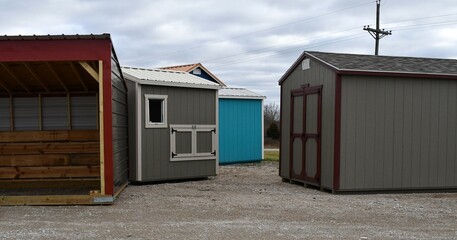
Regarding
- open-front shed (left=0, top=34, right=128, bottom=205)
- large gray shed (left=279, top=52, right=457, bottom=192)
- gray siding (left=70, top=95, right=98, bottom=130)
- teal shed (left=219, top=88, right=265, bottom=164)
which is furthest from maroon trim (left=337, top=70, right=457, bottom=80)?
teal shed (left=219, top=88, right=265, bottom=164)

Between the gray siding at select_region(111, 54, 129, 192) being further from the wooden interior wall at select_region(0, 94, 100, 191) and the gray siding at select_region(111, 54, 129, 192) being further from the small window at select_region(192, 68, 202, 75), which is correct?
the small window at select_region(192, 68, 202, 75)

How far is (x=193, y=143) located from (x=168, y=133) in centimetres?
72

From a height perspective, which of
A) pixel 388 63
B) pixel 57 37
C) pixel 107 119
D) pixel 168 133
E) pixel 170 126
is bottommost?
pixel 168 133

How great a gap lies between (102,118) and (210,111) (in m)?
4.29

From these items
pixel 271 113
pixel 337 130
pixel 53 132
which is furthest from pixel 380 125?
pixel 271 113

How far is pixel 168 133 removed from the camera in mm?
11039

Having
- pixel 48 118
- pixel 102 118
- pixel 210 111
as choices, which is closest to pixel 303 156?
pixel 210 111

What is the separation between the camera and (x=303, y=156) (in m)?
10.6

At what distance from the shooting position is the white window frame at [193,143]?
11086 millimetres

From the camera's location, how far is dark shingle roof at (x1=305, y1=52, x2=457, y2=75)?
9641 mm

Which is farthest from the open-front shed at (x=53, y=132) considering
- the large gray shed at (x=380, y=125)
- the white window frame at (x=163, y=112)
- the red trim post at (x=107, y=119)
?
the large gray shed at (x=380, y=125)

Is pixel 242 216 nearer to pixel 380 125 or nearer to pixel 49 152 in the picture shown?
pixel 380 125

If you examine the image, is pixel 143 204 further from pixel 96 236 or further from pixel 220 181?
pixel 220 181

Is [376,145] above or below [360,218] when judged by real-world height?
above
